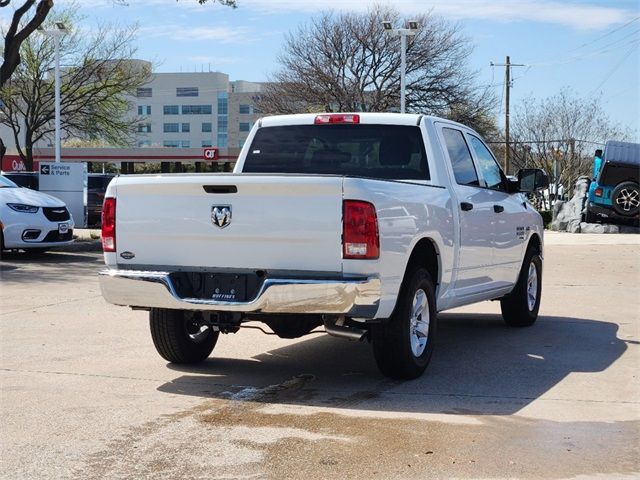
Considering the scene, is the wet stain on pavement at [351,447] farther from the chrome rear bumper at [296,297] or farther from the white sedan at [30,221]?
the white sedan at [30,221]

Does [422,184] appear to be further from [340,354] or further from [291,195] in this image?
[340,354]

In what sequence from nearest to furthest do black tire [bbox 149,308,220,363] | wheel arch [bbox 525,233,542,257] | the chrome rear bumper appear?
the chrome rear bumper
black tire [bbox 149,308,220,363]
wheel arch [bbox 525,233,542,257]

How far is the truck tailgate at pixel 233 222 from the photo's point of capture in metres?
6.56

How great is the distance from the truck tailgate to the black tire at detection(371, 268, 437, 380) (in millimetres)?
712

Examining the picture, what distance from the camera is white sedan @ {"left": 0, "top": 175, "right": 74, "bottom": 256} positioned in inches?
669

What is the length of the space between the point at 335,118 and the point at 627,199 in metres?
22.8

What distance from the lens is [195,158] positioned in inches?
2985

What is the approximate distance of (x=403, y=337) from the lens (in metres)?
7.02

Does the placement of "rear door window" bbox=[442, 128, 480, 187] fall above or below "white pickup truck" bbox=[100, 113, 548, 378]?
above

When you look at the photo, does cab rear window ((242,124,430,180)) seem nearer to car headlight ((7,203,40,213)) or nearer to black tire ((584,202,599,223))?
car headlight ((7,203,40,213))

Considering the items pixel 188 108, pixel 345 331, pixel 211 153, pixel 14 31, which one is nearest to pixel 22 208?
pixel 14 31

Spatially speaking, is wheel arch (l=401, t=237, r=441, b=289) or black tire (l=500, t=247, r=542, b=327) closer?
wheel arch (l=401, t=237, r=441, b=289)

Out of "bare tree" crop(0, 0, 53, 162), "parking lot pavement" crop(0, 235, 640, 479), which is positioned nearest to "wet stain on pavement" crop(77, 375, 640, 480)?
"parking lot pavement" crop(0, 235, 640, 479)

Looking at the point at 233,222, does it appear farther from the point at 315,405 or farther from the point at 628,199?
the point at 628,199
